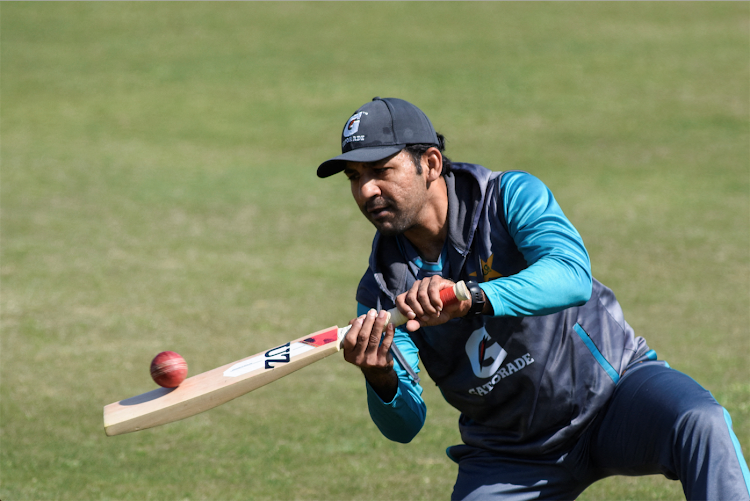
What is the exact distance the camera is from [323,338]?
334cm

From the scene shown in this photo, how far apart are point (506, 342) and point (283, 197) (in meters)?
9.02

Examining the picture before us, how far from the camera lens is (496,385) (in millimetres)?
3523

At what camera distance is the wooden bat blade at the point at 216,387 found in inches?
129

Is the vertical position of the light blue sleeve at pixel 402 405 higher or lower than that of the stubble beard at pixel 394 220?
lower

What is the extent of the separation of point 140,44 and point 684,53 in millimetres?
11670

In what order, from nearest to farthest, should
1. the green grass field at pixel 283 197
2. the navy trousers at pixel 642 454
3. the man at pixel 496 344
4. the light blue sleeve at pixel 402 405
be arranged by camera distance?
the navy trousers at pixel 642 454 → the man at pixel 496 344 → the light blue sleeve at pixel 402 405 → the green grass field at pixel 283 197

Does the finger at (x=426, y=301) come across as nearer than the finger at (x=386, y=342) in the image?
Yes

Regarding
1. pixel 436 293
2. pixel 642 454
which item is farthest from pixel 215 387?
pixel 642 454

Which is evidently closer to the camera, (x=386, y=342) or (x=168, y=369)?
(x=386, y=342)

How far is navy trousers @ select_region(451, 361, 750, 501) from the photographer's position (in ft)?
9.47

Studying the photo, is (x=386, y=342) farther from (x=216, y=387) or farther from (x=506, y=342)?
(x=216, y=387)

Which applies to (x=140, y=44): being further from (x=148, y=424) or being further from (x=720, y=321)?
(x=148, y=424)

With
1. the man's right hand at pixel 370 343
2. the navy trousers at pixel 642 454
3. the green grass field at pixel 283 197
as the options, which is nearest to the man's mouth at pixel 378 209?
the man's right hand at pixel 370 343

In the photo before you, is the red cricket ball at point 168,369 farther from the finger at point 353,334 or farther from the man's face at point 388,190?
the man's face at point 388,190
